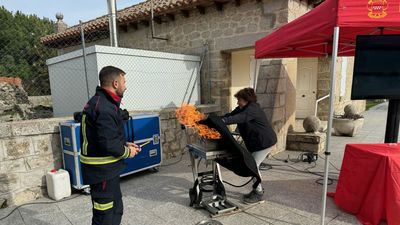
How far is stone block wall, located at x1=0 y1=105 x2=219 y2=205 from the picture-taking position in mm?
3768

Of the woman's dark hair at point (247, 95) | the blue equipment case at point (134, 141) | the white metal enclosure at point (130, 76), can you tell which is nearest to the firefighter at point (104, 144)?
the blue equipment case at point (134, 141)

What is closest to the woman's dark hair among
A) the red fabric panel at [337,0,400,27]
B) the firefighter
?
the red fabric panel at [337,0,400,27]

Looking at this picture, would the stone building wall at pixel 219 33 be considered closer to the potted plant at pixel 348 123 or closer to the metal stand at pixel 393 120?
the metal stand at pixel 393 120

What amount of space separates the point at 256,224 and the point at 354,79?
2.13 m

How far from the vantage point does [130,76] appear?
5902 mm

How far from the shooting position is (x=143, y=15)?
8.33 meters

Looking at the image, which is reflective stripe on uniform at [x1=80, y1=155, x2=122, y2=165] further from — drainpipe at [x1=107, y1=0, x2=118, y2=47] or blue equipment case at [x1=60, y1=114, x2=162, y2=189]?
drainpipe at [x1=107, y1=0, x2=118, y2=47]

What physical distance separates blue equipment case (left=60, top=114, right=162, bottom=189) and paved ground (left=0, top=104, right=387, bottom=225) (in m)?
0.28

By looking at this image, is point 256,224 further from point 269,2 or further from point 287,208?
point 269,2

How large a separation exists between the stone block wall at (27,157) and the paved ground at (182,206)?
254mm

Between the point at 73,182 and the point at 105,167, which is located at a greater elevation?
A: the point at 105,167

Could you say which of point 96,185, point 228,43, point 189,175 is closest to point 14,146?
point 96,185

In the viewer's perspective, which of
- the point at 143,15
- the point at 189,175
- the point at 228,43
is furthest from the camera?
the point at 143,15

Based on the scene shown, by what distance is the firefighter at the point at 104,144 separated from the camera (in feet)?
7.52
